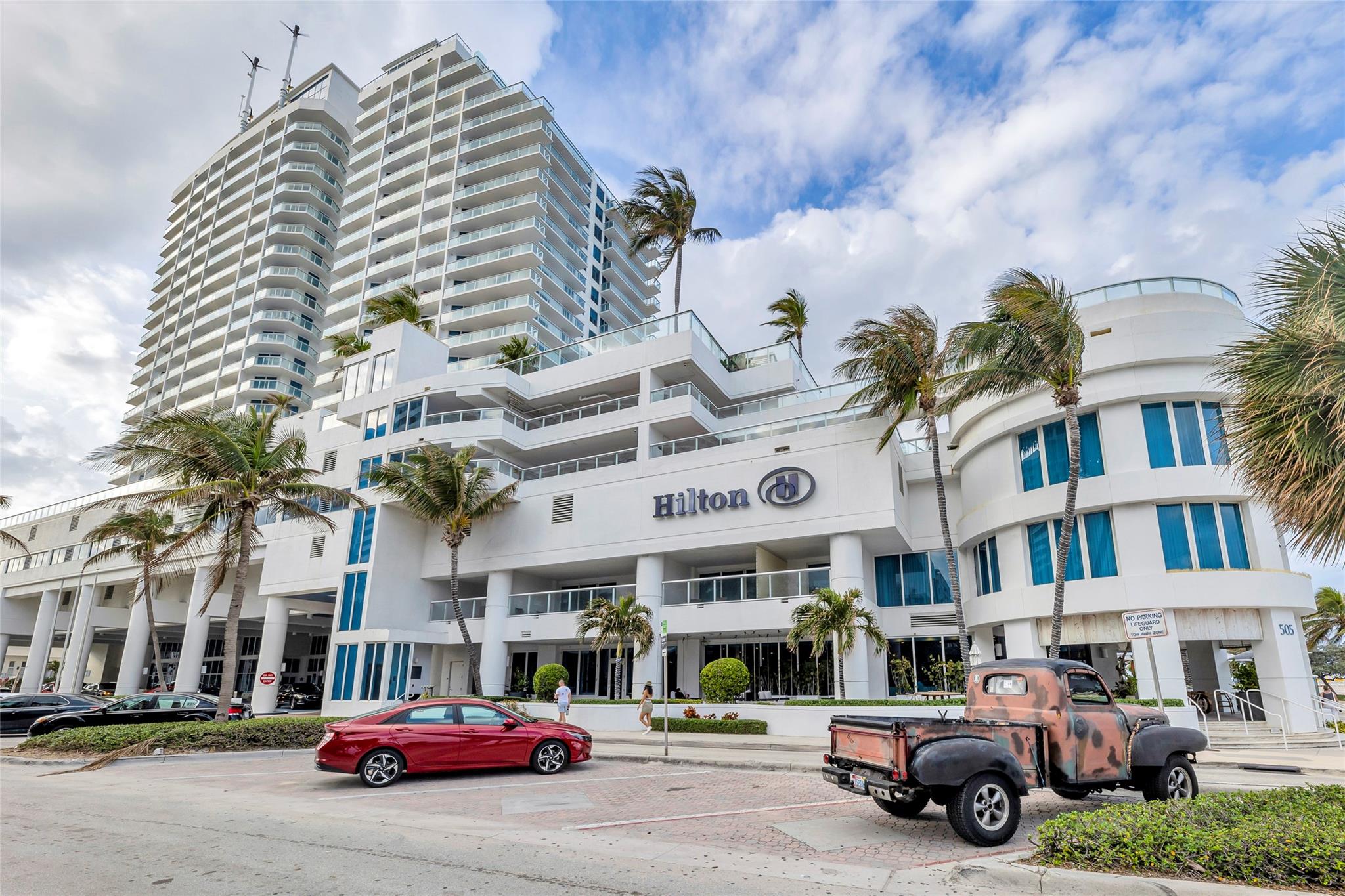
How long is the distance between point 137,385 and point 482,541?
68371 mm

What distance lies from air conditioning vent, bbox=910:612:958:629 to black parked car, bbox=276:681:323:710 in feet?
94.6

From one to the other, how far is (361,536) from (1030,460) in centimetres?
2678

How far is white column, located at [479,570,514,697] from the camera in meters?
30.2

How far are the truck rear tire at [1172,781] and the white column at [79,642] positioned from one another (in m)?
56.9

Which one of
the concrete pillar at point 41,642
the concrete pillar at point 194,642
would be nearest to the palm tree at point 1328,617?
the concrete pillar at point 194,642

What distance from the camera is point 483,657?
3050 cm

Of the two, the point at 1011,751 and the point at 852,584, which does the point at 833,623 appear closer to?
the point at 852,584

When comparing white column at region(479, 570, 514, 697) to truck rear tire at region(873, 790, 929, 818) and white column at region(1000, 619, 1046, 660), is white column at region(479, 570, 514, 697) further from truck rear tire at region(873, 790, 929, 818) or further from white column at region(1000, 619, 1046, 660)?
truck rear tire at region(873, 790, 929, 818)

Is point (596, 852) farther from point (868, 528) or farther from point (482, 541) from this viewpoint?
point (482, 541)

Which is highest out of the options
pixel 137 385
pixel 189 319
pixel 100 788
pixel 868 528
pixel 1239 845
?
pixel 189 319

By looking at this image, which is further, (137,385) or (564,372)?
(137,385)

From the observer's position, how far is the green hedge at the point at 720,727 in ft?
71.1

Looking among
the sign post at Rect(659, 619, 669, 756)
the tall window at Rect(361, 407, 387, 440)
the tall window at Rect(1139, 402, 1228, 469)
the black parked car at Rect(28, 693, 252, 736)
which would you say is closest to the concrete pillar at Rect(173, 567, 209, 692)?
the tall window at Rect(361, 407, 387, 440)

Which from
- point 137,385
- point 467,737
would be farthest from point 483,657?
point 137,385
